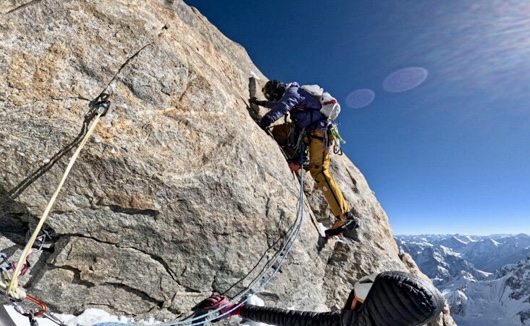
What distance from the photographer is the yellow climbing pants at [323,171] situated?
767 cm

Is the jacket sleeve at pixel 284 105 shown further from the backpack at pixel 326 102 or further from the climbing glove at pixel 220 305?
the climbing glove at pixel 220 305

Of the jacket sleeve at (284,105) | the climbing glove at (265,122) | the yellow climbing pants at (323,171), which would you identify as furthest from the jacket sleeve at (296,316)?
the jacket sleeve at (284,105)

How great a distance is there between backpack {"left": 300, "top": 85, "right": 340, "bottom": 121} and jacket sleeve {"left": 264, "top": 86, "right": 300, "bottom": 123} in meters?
0.45

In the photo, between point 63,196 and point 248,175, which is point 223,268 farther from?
point 63,196

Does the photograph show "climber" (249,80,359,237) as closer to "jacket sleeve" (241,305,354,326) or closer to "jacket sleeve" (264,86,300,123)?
"jacket sleeve" (264,86,300,123)

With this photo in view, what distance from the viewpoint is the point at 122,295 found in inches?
189

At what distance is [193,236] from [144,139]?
5.65 ft

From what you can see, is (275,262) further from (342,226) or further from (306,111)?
(306,111)

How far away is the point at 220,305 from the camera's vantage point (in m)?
5.24

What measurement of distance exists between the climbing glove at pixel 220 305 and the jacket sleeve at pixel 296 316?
0.50 feet

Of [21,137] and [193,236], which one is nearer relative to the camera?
[21,137]

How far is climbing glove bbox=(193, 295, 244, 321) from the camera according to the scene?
5203 mm

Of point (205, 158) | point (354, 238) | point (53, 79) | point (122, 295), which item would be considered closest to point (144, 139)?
point (205, 158)

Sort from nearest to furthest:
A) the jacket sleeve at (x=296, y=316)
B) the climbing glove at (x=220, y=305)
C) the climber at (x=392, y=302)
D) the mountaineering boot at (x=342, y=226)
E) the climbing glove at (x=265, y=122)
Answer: the climber at (x=392, y=302) < the jacket sleeve at (x=296, y=316) < the climbing glove at (x=220, y=305) < the climbing glove at (x=265, y=122) < the mountaineering boot at (x=342, y=226)
